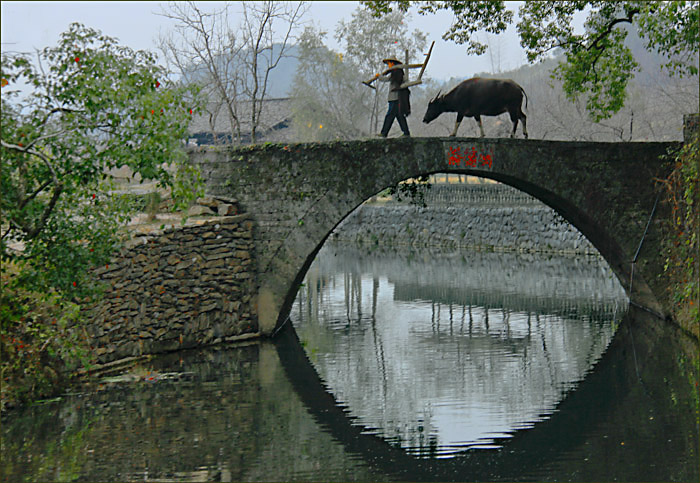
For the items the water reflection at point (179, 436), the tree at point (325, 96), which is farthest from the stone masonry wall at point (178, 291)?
the tree at point (325, 96)

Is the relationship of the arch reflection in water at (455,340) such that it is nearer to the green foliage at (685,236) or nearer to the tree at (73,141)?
the green foliage at (685,236)

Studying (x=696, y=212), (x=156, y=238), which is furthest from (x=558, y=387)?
(x=156, y=238)

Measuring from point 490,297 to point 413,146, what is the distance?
5.97m

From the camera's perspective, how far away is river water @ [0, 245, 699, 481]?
7535 millimetres

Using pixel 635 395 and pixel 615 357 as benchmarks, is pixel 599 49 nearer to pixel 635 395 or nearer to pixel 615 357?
pixel 615 357

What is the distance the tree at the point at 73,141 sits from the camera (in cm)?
730

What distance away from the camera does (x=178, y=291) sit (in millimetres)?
12219

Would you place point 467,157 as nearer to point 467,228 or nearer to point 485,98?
point 485,98

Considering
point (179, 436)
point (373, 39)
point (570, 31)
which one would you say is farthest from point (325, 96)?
point (179, 436)

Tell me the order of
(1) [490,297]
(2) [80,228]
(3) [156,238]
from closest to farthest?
(2) [80,228], (3) [156,238], (1) [490,297]

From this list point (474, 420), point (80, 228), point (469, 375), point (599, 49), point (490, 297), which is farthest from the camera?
point (490, 297)

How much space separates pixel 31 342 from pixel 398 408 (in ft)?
13.9

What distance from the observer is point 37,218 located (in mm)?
7754

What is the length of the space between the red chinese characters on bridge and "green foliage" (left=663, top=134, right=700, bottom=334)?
309 centimetres
